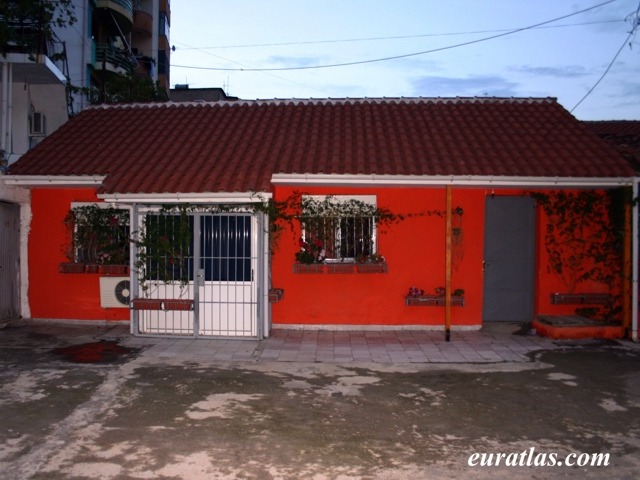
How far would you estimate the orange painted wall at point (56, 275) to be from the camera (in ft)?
34.3

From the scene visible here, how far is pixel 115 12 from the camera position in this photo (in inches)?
963

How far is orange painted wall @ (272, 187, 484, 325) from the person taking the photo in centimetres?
995

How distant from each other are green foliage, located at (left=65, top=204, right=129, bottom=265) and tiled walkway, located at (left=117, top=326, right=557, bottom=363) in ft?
4.55

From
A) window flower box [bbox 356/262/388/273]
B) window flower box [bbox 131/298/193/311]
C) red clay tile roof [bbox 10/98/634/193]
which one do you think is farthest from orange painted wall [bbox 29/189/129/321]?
window flower box [bbox 356/262/388/273]

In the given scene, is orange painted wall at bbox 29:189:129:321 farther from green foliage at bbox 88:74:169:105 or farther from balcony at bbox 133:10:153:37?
balcony at bbox 133:10:153:37

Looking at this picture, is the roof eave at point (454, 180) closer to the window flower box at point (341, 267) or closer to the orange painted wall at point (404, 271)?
the orange painted wall at point (404, 271)

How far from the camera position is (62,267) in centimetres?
1026

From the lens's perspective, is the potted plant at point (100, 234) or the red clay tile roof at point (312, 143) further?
the potted plant at point (100, 234)

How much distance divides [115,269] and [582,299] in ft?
27.0

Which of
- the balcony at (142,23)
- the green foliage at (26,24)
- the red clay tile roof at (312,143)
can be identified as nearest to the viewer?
the red clay tile roof at (312,143)

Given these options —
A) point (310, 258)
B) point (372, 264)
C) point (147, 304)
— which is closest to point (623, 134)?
point (372, 264)

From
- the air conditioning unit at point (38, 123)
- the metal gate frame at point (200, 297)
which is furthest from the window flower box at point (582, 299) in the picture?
the air conditioning unit at point (38, 123)

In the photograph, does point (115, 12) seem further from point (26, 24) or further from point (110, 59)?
point (26, 24)

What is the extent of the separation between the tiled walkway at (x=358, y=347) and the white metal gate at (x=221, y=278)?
29 cm
